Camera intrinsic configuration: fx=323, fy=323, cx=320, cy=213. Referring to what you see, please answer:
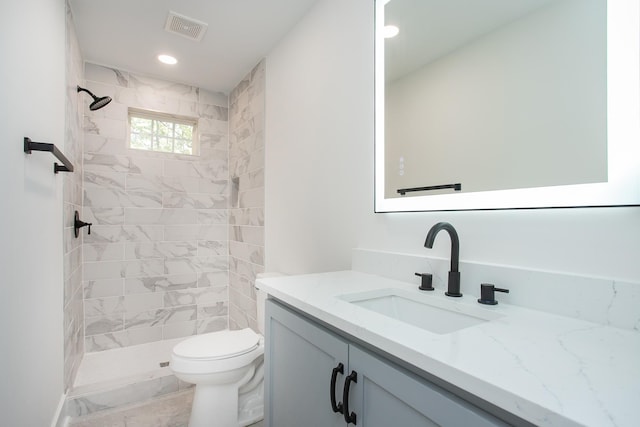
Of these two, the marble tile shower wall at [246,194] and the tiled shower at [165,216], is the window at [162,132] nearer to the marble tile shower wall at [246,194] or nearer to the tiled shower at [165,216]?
the tiled shower at [165,216]

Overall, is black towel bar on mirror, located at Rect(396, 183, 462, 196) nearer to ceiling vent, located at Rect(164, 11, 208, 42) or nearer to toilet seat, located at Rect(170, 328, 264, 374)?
toilet seat, located at Rect(170, 328, 264, 374)

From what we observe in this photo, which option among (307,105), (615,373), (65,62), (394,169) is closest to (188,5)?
(65,62)

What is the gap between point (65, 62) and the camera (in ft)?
6.35

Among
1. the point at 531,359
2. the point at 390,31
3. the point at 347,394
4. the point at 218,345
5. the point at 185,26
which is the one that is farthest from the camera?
the point at 185,26

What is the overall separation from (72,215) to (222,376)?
5.09 ft

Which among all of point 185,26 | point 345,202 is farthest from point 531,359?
point 185,26

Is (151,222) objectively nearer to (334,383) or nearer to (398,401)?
(334,383)

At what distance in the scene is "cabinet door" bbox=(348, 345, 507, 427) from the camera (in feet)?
1.86

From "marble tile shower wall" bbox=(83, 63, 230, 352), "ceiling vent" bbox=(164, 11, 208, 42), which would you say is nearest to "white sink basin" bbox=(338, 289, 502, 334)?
"ceiling vent" bbox=(164, 11, 208, 42)

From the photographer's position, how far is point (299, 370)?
41.4 inches

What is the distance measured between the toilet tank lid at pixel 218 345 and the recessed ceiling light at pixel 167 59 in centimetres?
223

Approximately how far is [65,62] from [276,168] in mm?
1417

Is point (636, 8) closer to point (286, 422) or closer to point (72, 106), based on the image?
point (286, 422)

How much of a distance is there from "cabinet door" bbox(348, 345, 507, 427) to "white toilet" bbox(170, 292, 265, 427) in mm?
1202
